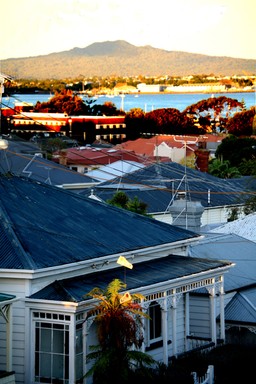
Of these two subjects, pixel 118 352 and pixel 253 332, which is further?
pixel 253 332

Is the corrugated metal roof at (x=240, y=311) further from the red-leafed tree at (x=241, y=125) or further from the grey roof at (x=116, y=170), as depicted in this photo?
the red-leafed tree at (x=241, y=125)

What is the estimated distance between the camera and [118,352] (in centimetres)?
2173

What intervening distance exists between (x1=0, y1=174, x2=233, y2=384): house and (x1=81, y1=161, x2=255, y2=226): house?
24.1m

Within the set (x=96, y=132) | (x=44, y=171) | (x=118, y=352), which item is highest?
(x=118, y=352)

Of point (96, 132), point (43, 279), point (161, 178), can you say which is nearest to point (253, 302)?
point (43, 279)

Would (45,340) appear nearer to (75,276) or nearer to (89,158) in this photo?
(75,276)

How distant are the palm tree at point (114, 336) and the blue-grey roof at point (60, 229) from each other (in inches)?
65.4

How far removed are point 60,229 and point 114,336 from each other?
14.1 ft

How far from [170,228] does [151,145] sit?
93.2 meters

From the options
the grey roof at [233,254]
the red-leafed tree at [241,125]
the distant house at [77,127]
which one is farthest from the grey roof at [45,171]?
the red-leafed tree at [241,125]

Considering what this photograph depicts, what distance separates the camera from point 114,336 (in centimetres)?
2158

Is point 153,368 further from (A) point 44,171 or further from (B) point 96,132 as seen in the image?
(B) point 96,132

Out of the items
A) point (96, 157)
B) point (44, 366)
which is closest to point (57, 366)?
point (44, 366)

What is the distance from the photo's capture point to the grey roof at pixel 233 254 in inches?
1235
